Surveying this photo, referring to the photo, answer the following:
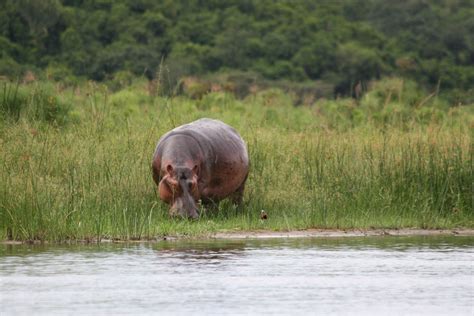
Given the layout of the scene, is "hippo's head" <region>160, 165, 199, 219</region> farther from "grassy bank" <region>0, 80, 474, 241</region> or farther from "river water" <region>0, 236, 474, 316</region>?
"river water" <region>0, 236, 474, 316</region>

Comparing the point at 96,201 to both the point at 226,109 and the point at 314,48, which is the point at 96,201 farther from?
the point at 314,48

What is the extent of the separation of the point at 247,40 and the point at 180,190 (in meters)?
29.6

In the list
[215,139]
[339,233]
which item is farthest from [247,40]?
[339,233]

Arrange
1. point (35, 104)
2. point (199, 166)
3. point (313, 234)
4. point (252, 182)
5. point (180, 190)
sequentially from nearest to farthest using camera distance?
1. point (313, 234)
2. point (180, 190)
3. point (199, 166)
4. point (252, 182)
5. point (35, 104)

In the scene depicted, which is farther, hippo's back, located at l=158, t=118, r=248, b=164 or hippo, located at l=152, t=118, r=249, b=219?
hippo's back, located at l=158, t=118, r=248, b=164

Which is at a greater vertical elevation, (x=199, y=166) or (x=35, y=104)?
(x=35, y=104)

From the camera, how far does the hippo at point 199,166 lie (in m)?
12.2

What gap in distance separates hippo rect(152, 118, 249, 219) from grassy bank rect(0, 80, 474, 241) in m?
0.20

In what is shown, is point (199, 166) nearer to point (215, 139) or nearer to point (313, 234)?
point (215, 139)

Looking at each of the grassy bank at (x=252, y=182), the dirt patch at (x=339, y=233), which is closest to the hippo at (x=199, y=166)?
the grassy bank at (x=252, y=182)

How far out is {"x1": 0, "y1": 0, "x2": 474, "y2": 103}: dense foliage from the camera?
35562 millimetres

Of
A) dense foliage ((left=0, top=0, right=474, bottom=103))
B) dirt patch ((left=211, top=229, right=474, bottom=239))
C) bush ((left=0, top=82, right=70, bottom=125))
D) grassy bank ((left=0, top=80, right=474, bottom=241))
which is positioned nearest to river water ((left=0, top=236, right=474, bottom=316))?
dirt patch ((left=211, top=229, right=474, bottom=239))

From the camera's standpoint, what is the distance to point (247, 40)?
136ft

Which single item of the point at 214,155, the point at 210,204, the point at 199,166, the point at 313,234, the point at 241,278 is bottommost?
the point at 241,278
